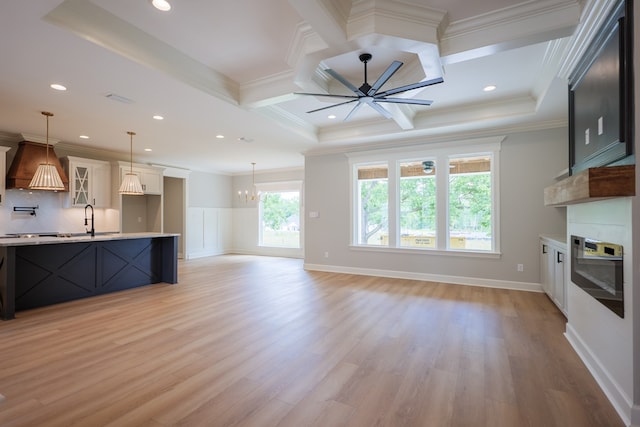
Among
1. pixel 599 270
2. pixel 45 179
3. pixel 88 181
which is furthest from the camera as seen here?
pixel 88 181

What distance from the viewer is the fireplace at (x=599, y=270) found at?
1.94 metres

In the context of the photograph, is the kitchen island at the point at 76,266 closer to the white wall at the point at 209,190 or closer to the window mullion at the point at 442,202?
the white wall at the point at 209,190

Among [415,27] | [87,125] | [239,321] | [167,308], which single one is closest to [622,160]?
[415,27]

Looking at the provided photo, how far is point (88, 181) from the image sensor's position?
6.37 m

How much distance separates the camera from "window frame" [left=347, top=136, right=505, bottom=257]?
5176 millimetres

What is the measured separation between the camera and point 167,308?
13.0 feet

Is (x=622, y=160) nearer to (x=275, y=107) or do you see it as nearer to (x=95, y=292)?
(x=275, y=107)

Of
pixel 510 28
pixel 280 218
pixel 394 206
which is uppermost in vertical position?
pixel 510 28

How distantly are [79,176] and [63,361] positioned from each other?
5.03 m

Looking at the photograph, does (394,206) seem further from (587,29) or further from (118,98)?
(118,98)

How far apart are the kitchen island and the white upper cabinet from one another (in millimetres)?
2035

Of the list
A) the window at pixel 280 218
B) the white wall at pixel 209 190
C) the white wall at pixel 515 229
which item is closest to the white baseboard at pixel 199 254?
the white wall at pixel 209 190

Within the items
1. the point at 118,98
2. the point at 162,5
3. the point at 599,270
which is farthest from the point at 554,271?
the point at 118,98

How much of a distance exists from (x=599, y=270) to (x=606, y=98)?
1.22 m
